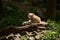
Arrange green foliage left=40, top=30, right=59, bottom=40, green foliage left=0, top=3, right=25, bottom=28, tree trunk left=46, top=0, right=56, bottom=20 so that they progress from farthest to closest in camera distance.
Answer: tree trunk left=46, top=0, right=56, bottom=20, green foliage left=0, top=3, right=25, bottom=28, green foliage left=40, top=30, right=59, bottom=40

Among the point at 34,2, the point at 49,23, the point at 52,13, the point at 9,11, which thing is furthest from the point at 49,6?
the point at 34,2

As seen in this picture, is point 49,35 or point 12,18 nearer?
point 49,35

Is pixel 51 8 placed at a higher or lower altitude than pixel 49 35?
higher

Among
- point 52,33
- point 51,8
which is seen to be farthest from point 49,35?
point 51,8

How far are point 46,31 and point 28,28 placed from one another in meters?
0.80

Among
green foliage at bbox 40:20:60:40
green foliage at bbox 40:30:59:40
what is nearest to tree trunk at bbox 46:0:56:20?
green foliage at bbox 40:20:60:40

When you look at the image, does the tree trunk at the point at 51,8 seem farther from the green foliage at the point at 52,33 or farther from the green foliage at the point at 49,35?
the green foliage at the point at 49,35

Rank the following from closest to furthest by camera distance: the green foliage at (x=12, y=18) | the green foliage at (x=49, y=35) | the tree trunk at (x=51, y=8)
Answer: the green foliage at (x=49, y=35) < the green foliage at (x=12, y=18) < the tree trunk at (x=51, y=8)

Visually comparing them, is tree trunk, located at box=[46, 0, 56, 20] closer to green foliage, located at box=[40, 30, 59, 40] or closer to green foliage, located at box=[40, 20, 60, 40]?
green foliage, located at box=[40, 20, 60, 40]

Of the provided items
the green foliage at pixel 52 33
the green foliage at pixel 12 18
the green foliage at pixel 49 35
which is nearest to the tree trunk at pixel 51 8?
the green foliage at pixel 12 18

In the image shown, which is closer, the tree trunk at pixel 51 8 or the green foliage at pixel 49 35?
the green foliage at pixel 49 35

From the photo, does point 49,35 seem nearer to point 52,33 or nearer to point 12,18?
point 52,33

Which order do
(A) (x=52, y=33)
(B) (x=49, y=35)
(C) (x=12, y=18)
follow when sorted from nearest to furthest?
(B) (x=49, y=35) < (A) (x=52, y=33) < (C) (x=12, y=18)

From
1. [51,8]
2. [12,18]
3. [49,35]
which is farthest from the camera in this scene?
[51,8]
